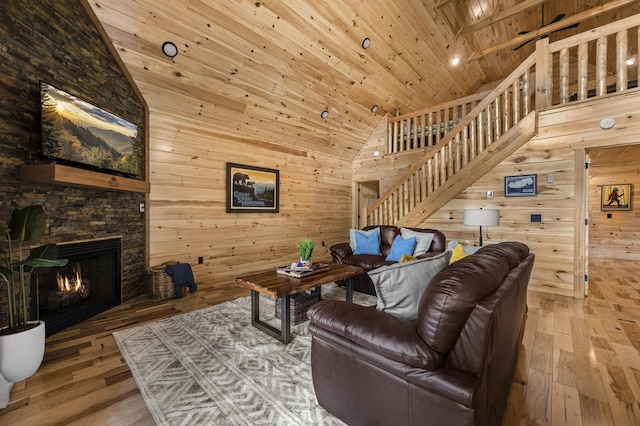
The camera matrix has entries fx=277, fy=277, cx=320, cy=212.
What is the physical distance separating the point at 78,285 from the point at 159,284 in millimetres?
779

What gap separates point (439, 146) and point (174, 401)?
483cm

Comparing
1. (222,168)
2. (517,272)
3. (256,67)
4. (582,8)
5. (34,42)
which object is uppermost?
(582,8)

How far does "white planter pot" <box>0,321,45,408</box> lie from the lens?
1.69 metres

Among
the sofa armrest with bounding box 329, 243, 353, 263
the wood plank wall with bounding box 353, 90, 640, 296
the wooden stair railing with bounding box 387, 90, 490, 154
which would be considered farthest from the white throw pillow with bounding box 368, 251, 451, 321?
the wooden stair railing with bounding box 387, 90, 490, 154

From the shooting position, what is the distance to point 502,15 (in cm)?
461

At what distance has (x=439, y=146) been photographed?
4754 millimetres

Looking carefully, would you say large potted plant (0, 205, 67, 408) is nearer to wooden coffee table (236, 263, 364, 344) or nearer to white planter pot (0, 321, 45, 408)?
white planter pot (0, 321, 45, 408)

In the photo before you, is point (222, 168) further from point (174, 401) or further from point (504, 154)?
point (504, 154)

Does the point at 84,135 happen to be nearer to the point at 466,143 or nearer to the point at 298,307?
the point at 298,307

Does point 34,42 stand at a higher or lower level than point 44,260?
higher

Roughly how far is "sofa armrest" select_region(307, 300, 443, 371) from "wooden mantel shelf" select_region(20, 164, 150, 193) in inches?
96.1

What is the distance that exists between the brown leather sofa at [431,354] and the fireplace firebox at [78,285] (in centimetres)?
271

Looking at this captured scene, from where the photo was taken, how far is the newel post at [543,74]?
385 centimetres

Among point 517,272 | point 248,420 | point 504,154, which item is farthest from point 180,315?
point 504,154
